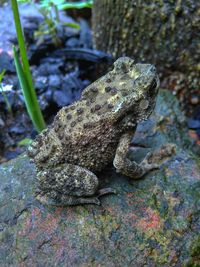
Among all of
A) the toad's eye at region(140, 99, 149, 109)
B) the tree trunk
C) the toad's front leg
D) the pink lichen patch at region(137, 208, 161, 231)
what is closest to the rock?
the pink lichen patch at region(137, 208, 161, 231)

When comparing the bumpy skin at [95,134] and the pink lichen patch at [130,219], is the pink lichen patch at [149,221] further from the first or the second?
the bumpy skin at [95,134]

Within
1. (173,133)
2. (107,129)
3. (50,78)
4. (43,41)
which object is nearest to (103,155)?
(107,129)

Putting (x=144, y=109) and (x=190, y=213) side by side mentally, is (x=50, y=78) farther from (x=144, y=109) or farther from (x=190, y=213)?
(x=190, y=213)

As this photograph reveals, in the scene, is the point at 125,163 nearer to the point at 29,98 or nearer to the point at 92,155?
the point at 92,155

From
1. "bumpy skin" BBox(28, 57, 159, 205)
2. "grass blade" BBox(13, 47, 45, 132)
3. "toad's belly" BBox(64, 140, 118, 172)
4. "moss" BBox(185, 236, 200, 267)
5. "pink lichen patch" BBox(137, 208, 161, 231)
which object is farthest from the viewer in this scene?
"grass blade" BBox(13, 47, 45, 132)

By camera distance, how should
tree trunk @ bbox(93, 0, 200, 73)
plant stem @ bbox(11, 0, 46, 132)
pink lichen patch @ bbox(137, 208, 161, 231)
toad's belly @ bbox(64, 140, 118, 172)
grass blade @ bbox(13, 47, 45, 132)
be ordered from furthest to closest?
1. tree trunk @ bbox(93, 0, 200, 73)
2. grass blade @ bbox(13, 47, 45, 132)
3. plant stem @ bbox(11, 0, 46, 132)
4. toad's belly @ bbox(64, 140, 118, 172)
5. pink lichen patch @ bbox(137, 208, 161, 231)

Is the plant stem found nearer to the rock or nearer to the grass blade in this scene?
the grass blade
